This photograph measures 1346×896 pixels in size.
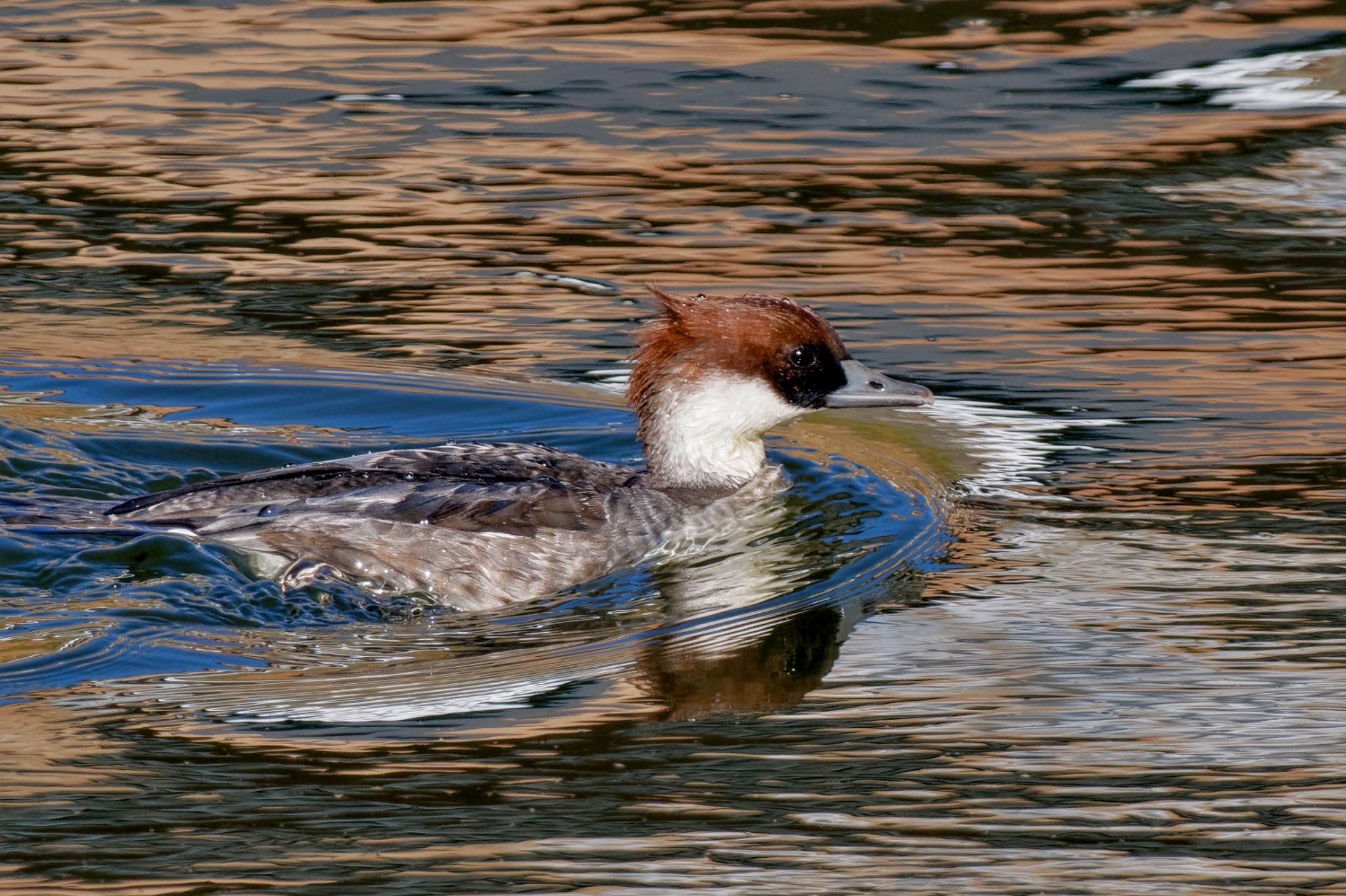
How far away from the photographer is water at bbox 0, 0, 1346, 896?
4375mm

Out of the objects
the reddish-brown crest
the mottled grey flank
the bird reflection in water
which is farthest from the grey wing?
the reddish-brown crest

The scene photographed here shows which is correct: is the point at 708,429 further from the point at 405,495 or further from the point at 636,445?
the point at 405,495

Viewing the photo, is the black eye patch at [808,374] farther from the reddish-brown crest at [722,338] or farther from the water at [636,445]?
the water at [636,445]

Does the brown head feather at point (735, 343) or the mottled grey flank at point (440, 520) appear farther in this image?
the brown head feather at point (735, 343)

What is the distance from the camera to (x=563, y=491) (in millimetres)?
6980

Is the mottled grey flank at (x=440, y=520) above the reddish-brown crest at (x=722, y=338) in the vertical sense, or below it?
below

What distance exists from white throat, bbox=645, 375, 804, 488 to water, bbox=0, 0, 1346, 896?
355mm

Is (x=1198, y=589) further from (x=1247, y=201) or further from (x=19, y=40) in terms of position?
(x=19, y=40)

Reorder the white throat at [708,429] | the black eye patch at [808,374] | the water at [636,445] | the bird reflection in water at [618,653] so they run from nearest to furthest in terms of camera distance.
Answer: the water at [636,445] < the bird reflection in water at [618,653] < the black eye patch at [808,374] < the white throat at [708,429]

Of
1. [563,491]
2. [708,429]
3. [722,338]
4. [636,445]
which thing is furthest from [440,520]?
[636,445]

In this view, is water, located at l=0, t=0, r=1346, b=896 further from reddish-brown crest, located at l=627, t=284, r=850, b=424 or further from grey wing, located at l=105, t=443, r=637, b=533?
reddish-brown crest, located at l=627, t=284, r=850, b=424

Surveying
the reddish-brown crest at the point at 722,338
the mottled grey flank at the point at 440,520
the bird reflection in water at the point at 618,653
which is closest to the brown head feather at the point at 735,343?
the reddish-brown crest at the point at 722,338

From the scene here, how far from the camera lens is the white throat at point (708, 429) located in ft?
24.1

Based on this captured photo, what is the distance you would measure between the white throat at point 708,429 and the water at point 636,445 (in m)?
0.36
